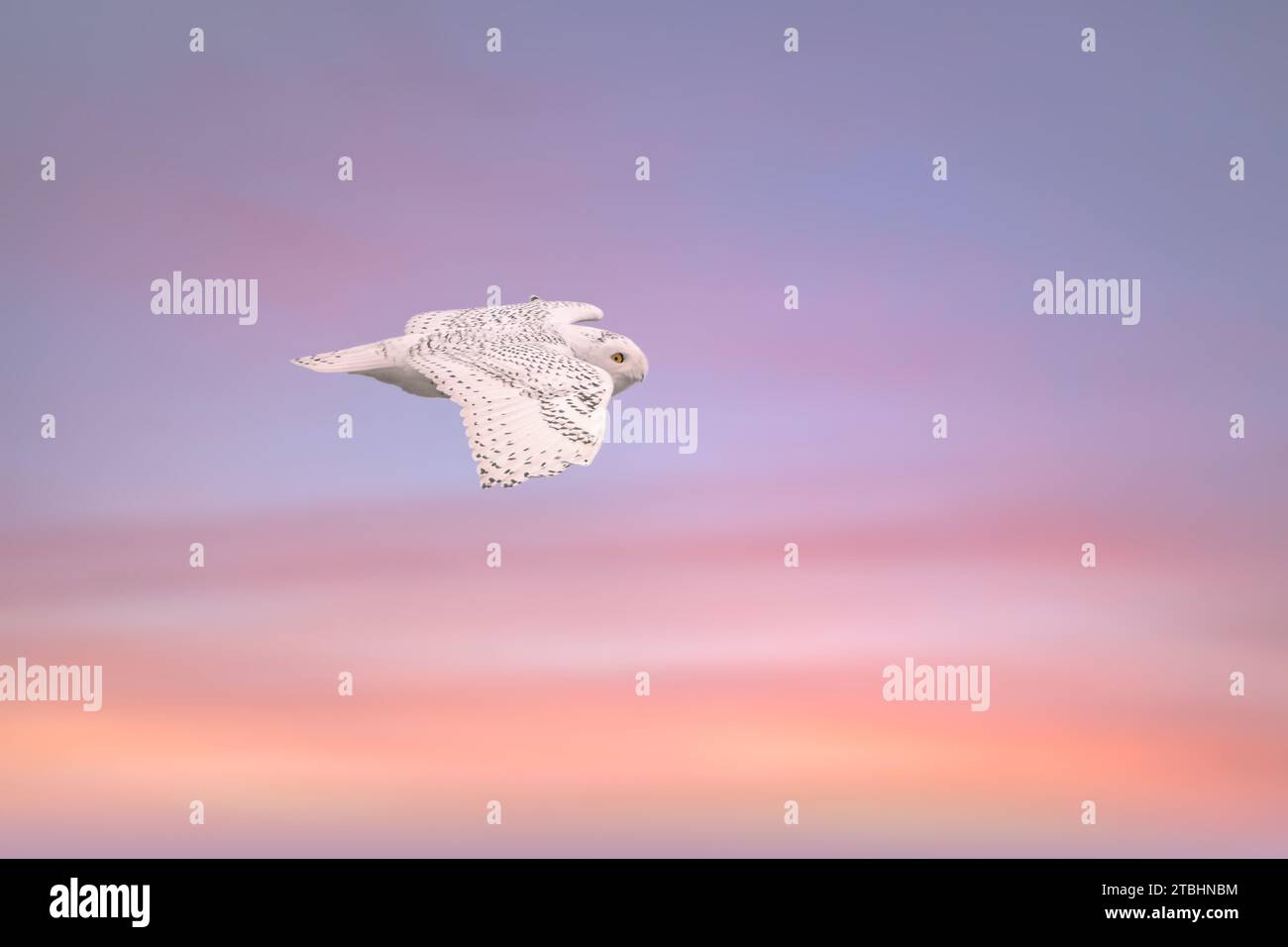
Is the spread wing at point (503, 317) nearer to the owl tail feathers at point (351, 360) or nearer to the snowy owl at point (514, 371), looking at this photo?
the snowy owl at point (514, 371)

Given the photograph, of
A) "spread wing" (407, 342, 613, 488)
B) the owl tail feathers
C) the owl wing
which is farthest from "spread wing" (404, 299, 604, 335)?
"spread wing" (407, 342, 613, 488)

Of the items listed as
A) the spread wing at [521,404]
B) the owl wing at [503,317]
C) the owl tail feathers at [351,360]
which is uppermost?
the owl wing at [503,317]

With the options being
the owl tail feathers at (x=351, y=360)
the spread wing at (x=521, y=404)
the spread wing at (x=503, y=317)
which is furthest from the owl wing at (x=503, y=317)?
the spread wing at (x=521, y=404)

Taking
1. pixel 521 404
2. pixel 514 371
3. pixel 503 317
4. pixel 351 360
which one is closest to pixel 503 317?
pixel 503 317

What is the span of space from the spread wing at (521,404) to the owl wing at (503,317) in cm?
57

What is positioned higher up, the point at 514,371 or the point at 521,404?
the point at 514,371

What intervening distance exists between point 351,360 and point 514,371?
156 cm

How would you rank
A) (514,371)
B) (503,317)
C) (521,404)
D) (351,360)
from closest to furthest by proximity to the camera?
(521,404), (514,371), (351,360), (503,317)

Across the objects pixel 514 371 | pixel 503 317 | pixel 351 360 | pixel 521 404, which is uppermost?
pixel 503 317

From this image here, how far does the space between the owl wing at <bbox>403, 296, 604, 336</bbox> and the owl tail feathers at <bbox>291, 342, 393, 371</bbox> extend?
26cm

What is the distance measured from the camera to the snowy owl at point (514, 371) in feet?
19.4

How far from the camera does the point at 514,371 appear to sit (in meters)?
6.87

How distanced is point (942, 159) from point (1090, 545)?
3.30 metres

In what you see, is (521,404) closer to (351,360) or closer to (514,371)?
(514,371)
